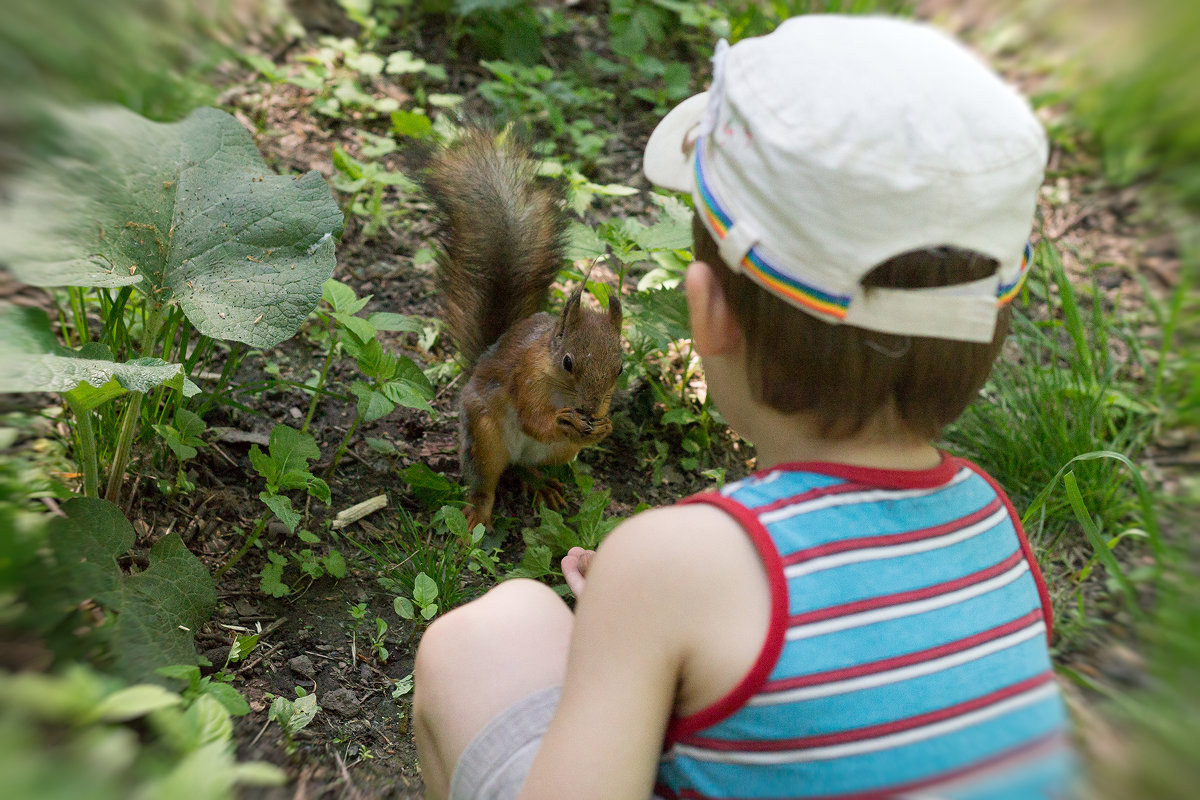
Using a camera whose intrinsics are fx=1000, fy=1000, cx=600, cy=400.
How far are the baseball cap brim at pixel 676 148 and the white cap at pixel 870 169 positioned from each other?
168 mm

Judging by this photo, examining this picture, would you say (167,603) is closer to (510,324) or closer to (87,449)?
(87,449)

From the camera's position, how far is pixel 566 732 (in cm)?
87

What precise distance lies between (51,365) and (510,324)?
1228mm

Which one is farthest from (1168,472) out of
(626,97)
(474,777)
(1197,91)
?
(626,97)

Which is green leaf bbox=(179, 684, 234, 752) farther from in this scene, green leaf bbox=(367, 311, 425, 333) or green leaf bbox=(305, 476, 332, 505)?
green leaf bbox=(367, 311, 425, 333)

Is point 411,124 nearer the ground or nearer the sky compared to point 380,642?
nearer the sky

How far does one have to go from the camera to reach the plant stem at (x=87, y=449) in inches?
54.6

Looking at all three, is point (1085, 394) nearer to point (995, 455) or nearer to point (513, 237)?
point (995, 455)

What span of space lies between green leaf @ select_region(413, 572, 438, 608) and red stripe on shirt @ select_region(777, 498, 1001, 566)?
964mm

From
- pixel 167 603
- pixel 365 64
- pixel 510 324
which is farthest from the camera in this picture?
pixel 365 64

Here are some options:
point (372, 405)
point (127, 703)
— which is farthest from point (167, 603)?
point (127, 703)

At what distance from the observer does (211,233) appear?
5.04 ft

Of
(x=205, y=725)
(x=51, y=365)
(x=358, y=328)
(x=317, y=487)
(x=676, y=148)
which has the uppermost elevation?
(x=676, y=148)

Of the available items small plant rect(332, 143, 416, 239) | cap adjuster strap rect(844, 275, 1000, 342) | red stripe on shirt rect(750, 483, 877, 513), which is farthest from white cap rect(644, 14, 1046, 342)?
small plant rect(332, 143, 416, 239)
